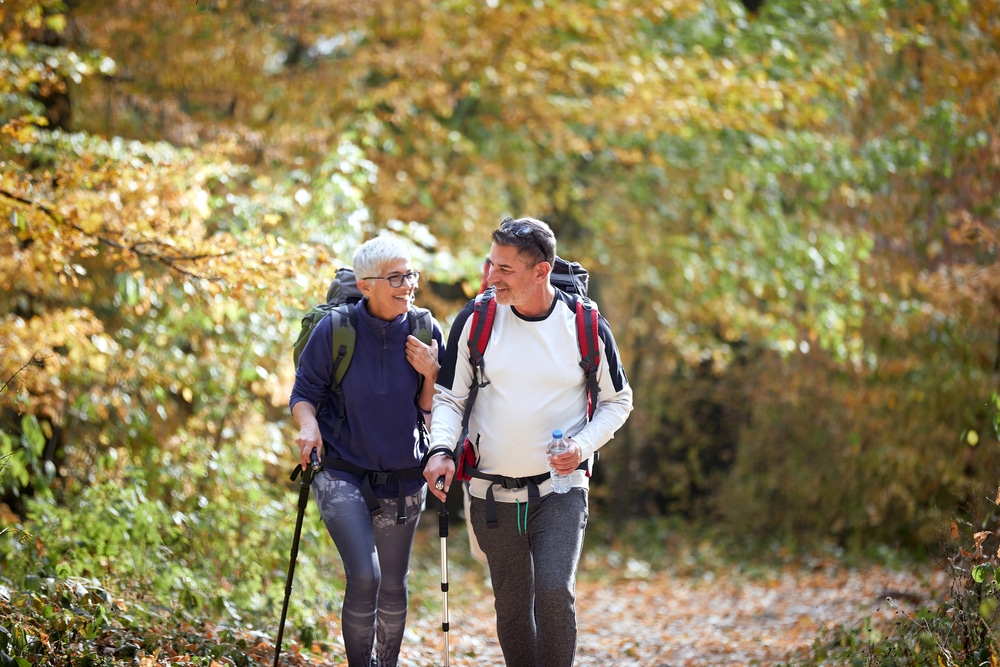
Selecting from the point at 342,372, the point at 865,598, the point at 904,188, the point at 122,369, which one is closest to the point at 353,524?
the point at 342,372

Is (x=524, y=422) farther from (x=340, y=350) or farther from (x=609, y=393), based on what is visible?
(x=340, y=350)

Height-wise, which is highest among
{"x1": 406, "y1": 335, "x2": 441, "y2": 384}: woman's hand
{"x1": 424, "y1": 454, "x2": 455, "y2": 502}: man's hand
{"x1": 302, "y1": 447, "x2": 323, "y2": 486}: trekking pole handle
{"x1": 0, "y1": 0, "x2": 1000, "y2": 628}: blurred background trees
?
{"x1": 0, "y1": 0, "x2": 1000, "y2": 628}: blurred background trees

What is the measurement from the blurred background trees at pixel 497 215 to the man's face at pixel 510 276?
5.56 feet

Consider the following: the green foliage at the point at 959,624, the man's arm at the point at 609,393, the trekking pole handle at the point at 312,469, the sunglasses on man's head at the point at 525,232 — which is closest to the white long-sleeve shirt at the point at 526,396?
the man's arm at the point at 609,393

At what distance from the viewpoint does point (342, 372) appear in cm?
456

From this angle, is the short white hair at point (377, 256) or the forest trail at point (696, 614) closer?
the short white hair at point (377, 256)

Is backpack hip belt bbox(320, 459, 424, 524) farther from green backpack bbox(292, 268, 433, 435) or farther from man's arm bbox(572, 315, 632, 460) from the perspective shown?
man's arm bbox(572, 315, 632, 460)

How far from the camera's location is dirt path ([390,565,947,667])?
7266 mm

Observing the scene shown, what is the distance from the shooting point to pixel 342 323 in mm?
4609

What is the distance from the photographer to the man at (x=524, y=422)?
4258 millimetres

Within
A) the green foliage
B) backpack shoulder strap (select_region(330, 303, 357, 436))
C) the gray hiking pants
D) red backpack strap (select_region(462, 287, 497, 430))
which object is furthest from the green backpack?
the green foliage

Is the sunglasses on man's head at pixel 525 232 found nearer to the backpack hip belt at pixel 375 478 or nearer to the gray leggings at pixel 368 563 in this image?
the backpack hip belt at pixel 375 478

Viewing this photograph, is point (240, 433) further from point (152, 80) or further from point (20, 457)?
point (152, 80)

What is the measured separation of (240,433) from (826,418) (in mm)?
8181
